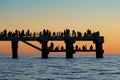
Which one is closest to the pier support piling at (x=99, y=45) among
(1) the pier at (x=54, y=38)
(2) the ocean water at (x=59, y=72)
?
(1) the pier at (x=54, y=38)

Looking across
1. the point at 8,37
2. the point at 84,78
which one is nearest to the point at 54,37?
the point at 8,37

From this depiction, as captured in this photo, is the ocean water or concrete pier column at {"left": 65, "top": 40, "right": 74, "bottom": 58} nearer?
the ocean water

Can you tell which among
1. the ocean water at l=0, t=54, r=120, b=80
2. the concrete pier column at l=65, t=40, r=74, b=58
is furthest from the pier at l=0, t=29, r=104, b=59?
the ocean water at l=0, t=54, r=120, b=80

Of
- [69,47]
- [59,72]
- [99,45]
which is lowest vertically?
[59,72]

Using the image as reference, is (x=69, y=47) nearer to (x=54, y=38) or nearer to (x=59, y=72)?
(x=54, y=38)

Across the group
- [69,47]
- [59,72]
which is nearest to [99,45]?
[69,47]

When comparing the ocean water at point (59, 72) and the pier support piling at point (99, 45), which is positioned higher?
the pier support piling at point (99, 45)

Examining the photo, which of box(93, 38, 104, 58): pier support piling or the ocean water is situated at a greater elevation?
box(93, 38, 104, 58): pier support piling

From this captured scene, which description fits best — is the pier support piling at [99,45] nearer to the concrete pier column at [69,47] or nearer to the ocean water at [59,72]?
the concrete pier column at [69,47]

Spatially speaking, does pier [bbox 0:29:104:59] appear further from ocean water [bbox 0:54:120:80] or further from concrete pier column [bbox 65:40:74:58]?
ocean water [bbox 0:54:120:80]

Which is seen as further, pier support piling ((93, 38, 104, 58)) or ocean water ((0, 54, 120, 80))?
pier support piling ((93, 38, 104, 58))

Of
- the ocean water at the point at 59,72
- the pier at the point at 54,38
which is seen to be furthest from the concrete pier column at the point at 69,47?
the ocean water at the point at 59,72

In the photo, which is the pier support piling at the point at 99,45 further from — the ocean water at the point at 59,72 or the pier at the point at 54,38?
the ocean water at the point at 59,72

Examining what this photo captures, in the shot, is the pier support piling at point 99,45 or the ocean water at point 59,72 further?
the pier support piling at point 99,45
